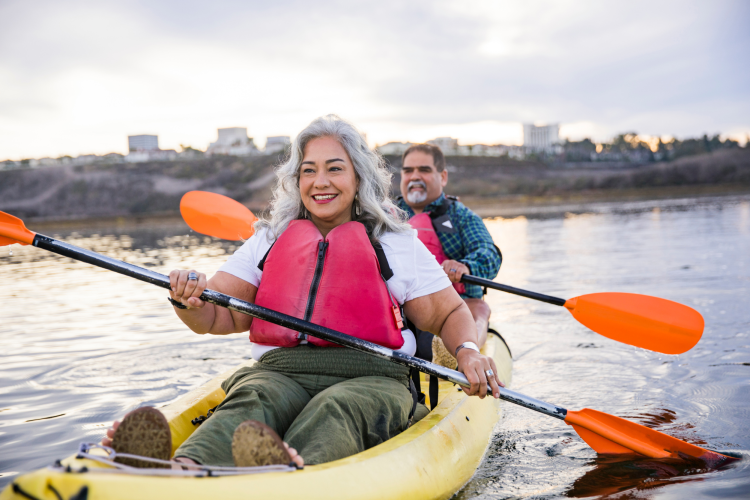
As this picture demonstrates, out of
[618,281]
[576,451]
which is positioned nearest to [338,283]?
[576,451]

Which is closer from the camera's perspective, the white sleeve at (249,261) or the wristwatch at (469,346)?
the wristwatch at (469,346)

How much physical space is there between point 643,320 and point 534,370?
1229 millimetres

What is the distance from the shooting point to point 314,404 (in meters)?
2.02

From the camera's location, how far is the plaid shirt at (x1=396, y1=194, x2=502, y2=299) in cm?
409

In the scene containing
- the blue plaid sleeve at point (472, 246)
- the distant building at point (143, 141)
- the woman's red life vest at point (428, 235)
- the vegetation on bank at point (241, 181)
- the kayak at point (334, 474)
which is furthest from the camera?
the distant building at point (143, 141)

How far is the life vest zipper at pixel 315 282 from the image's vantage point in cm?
230

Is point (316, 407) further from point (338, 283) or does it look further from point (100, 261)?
point (100, 261)

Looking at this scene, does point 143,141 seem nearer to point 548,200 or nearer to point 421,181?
point 548,200

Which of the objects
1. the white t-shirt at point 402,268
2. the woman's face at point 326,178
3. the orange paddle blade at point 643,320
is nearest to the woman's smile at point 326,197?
the woman's face at point 326,178

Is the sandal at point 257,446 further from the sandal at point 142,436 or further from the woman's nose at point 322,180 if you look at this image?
the woman's nose at point 322,180

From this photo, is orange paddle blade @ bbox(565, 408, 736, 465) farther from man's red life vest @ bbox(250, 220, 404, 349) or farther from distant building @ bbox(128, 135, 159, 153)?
distant building @ bbox(128, 135, 159, 153)

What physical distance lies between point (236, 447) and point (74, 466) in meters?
0.41

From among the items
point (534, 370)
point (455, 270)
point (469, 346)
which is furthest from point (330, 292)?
point (534, 370)

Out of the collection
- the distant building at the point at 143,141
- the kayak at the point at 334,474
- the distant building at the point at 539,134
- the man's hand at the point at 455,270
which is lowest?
the kayak at the point at 334,474
